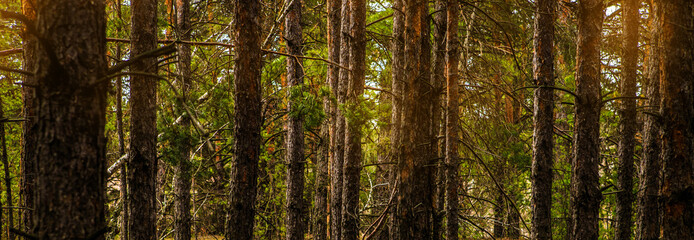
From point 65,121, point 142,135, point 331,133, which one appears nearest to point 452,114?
point 331,133

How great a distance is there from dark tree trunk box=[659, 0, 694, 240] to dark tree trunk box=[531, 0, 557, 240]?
9.92ft

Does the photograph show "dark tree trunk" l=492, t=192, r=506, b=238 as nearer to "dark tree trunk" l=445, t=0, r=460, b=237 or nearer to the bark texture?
"dark tree trunk" l=445, t=0, r=460, b=237

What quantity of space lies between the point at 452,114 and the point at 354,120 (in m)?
2.16

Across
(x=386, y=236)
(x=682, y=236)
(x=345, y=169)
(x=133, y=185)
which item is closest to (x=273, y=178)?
(x=386, y=236)

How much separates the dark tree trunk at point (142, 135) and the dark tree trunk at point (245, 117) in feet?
4.38

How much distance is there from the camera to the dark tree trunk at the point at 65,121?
3.32 meters

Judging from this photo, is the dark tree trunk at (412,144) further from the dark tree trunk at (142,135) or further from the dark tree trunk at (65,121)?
the dark tree trunk at (65,121)

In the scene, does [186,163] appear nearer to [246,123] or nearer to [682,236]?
[246,123]

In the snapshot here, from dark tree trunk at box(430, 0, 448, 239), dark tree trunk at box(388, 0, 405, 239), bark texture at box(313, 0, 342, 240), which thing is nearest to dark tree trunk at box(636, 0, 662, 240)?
dark tree trunk at box(430, 0, 448, 239)

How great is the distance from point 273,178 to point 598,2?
11462 mm

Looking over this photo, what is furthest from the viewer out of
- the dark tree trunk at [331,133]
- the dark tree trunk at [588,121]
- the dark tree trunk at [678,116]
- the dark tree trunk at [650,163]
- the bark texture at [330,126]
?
the bark texture at [330,126]

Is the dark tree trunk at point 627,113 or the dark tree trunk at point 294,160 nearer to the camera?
the dark tree trunk at point 627,113

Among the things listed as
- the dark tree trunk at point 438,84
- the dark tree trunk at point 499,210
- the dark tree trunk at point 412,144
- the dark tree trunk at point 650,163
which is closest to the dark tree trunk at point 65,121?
the dark tree trunk at point 412,144

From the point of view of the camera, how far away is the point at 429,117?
9.93m
